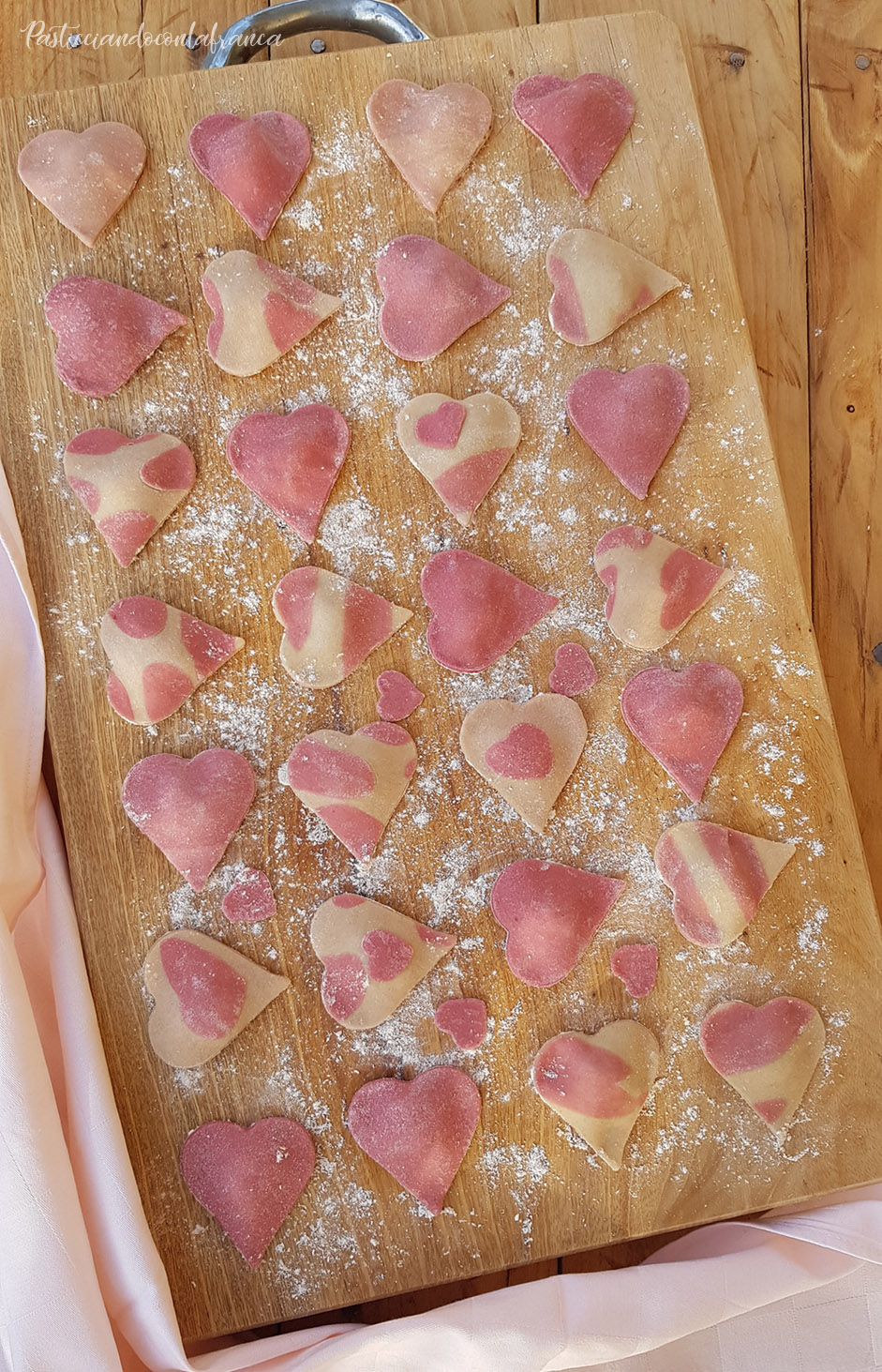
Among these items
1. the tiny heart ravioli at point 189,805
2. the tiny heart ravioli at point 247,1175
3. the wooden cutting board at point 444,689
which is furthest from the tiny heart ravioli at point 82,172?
the tiny heart ravioli at point 247,1175

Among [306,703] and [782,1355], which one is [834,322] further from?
[782,1355]

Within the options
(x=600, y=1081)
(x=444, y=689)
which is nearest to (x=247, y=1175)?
(x=600, y=1081)

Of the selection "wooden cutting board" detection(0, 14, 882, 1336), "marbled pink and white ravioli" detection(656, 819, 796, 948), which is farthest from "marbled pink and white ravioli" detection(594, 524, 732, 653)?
"marbled pink and white ravioli" detection(656, 819, 796, 948)

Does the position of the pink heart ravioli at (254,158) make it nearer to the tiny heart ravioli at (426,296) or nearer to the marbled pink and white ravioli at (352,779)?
the tiny heart ravioli at (426,296)

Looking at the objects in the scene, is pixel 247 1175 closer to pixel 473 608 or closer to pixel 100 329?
pixel 473 608

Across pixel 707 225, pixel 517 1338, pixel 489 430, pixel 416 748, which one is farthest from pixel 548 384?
pixel 517 1338

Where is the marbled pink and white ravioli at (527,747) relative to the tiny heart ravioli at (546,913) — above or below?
above

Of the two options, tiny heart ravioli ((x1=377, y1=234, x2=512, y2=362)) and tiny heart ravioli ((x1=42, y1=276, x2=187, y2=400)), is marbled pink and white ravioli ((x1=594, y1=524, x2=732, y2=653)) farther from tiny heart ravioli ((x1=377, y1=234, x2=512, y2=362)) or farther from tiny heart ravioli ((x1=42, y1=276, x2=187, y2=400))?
tiny heart ravioli ((x1=42, y1=276, x2=187, y2=400))
